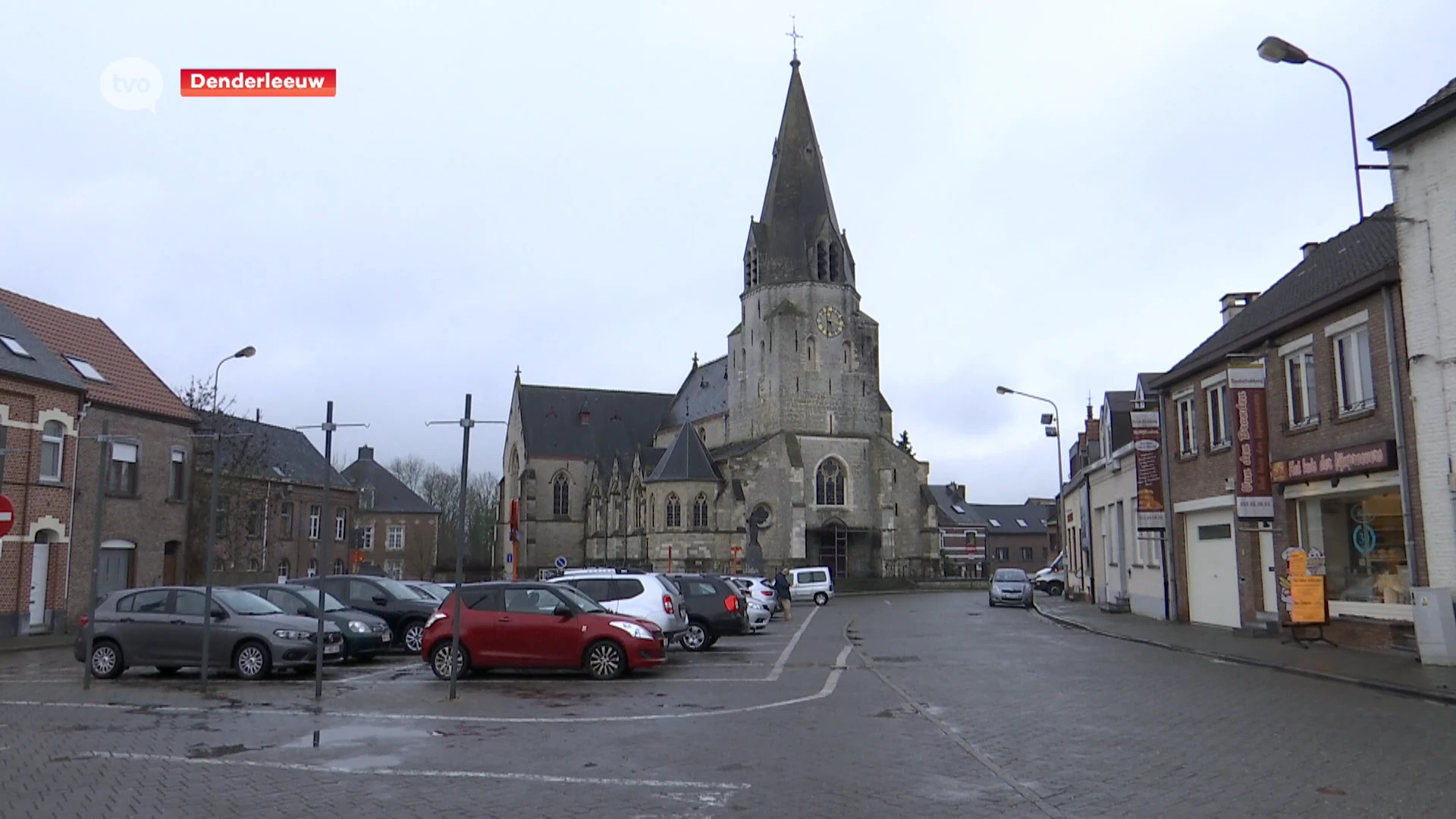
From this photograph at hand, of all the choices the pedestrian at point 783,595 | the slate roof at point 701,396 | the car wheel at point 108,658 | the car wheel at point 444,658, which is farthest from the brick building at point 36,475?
the slate roof at point 701,396

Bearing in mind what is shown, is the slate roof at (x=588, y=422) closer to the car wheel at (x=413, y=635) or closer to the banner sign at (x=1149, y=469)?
the banner sign at (x=1149, y=469)

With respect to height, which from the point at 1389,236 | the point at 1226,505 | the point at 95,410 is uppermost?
the point at 1389,236

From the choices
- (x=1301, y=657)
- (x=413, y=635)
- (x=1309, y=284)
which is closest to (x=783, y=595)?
(x=413, y=635)

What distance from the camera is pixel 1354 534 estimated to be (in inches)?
776

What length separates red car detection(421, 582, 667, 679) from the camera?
16156 millimetres

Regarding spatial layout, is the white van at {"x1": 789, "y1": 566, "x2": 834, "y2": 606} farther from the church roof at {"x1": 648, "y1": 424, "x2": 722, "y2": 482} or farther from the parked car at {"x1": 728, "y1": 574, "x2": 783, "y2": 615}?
the parked car at {"x1": 728, "y1": 574, "x2": 783, "y2": 615}

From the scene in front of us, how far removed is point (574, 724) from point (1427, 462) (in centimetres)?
1367

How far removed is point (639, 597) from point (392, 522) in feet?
212

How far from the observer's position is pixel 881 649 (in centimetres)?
2223

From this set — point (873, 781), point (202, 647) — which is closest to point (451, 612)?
point (202, 647)

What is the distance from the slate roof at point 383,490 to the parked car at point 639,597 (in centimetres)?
6234

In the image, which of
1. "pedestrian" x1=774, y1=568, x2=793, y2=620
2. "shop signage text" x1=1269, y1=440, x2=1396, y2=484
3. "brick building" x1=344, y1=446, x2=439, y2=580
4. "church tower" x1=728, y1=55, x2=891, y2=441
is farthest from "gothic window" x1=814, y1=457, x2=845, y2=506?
"shop signage text" x1=1269, y1=440, x2=1396, y2=484

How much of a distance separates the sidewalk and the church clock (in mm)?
40735

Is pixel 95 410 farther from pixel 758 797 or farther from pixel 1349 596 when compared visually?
pixel 1349 596
